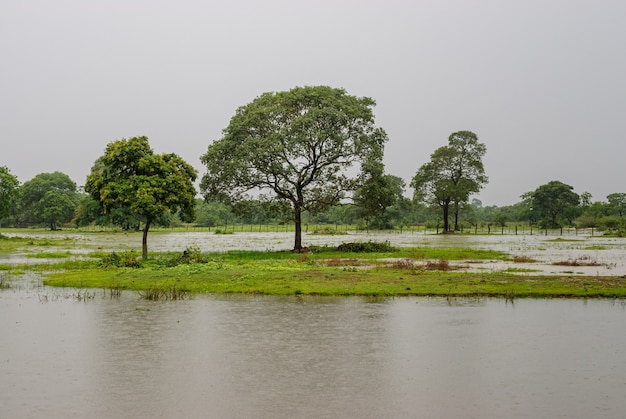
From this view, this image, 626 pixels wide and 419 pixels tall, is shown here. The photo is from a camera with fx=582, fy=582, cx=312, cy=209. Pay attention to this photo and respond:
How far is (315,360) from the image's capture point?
14320 millimetres

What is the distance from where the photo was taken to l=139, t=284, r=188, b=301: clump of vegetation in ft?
81.5

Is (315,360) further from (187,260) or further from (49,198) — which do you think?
(49,198)

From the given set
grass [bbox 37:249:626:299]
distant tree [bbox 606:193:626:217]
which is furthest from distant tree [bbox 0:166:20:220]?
distant tree [bbox 606:193:626:217]

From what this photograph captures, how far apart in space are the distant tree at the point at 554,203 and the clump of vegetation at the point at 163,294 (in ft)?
368

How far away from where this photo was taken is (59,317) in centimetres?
2069

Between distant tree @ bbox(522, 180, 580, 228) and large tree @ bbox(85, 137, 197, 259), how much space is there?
10076 centimetres

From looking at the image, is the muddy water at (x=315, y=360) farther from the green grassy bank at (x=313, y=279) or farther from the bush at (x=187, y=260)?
the bush at (x=187, y=260)

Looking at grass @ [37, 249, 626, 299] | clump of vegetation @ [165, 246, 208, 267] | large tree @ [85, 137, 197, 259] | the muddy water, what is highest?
large tree @ [85, 137, 197, 259]

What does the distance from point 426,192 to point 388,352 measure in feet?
299

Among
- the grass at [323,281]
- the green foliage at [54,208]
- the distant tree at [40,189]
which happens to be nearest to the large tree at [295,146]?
the grass at [323,281]

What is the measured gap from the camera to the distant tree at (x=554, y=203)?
411 ft

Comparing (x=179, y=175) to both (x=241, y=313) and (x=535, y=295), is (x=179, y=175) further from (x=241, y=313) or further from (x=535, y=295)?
(x=535, y=295)

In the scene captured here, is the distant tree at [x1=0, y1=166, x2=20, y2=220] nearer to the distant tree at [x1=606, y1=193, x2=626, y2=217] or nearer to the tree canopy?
the tree canopy

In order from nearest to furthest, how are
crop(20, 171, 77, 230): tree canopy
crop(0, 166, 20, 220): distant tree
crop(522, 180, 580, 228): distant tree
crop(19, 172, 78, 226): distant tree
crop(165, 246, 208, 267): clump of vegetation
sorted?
crop(165, 246, 208, 267): clump of vegetation
crop(0, 166, 20, 220): distant tree
crop(522, 180, 580, 228): distant tree
crop(20, 171, 77, 230): tree canopy
crop(19, 172, 78, 226): distant tree
